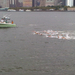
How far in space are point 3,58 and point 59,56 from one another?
21.9 ft

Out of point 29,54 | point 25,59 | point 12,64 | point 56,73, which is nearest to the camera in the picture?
point 56,73

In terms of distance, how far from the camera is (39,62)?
88.9 feet

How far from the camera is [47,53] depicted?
31.1m

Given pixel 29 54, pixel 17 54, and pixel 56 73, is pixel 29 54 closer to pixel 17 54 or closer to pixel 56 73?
pixel 17 54

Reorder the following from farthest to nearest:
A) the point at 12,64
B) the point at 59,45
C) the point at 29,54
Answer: the point at 59,45 < the point at 29,54 < the point at 12,64

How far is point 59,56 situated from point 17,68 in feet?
21.2

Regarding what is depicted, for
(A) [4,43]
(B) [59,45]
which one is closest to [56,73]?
(B) [59,45]

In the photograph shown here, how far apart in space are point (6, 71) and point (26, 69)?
2.03m

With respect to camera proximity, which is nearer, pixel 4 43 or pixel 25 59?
pixel 25 59

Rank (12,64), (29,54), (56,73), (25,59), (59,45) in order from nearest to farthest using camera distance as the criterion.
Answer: (56,73) < (12,64) < (25,59) < (29,54) < (59,45)

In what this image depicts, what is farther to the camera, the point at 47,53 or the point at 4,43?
the point at 4,43

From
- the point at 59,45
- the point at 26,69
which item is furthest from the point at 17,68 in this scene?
the point at 59,45

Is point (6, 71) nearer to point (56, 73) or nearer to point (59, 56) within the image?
point (56, 73)

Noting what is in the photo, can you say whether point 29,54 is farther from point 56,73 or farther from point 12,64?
point 56,73
